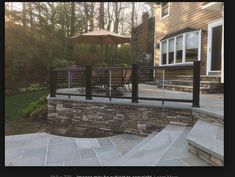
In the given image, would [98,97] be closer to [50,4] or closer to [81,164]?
[81,164]

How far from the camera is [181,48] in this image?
9.17 meters

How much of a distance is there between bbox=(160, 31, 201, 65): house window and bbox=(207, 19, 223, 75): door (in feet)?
2.06

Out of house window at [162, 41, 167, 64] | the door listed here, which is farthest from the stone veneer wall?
house window at [162, 41, 167, 64]

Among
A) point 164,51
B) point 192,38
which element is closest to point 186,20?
point 192,38

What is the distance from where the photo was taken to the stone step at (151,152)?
101 inches

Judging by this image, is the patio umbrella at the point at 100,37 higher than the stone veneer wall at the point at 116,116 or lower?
higher

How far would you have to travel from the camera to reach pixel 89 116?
17.1 feet

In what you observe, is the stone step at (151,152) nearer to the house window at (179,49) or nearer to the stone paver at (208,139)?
the stone paver at (208,139)

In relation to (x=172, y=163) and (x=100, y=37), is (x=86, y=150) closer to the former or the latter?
(x=172, y=163)

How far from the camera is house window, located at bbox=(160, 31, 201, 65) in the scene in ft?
27.4

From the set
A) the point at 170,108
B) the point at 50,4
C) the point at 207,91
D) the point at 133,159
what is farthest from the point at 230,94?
the point at 50,4

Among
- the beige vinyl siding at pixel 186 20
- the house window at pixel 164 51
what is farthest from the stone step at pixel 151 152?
the house window at pixel 164 51

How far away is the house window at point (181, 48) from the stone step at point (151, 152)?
5613 millimetres

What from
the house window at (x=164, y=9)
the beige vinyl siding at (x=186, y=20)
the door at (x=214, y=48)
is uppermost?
the house window at (x=164, y=9)
